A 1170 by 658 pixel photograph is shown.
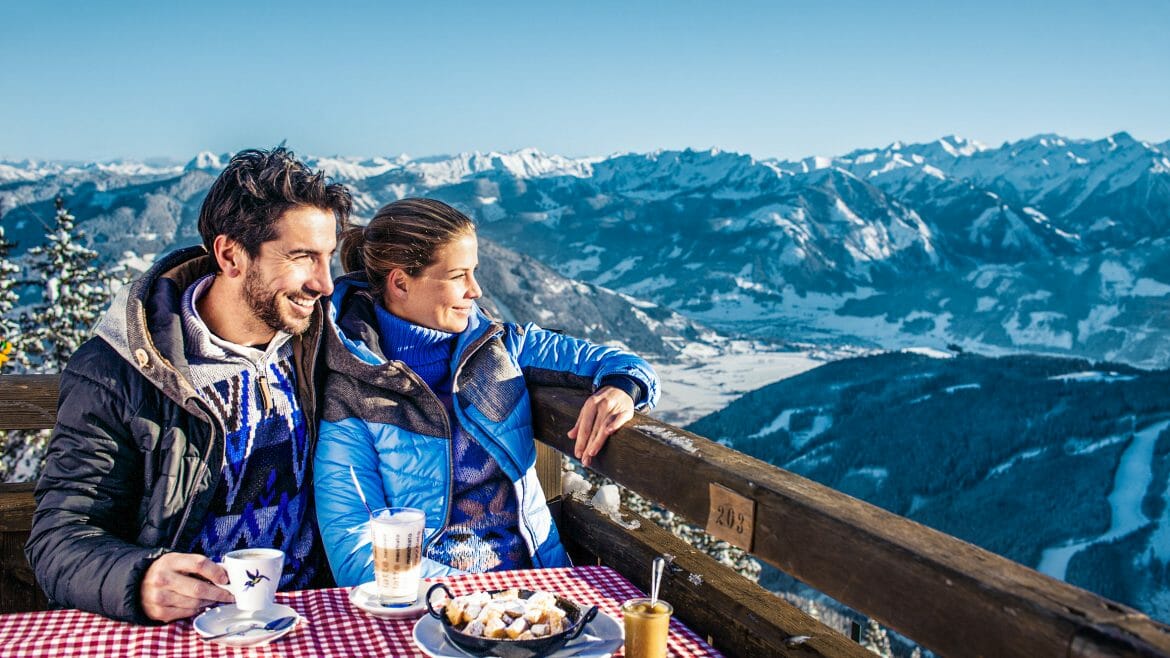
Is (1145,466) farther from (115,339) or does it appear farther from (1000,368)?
(115,339)

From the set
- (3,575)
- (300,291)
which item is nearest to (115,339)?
(300,291)

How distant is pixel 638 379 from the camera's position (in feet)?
11.1

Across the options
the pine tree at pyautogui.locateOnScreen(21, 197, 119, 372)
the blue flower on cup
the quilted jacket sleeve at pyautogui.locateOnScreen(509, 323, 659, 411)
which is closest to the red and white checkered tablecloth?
the blue flower on cup

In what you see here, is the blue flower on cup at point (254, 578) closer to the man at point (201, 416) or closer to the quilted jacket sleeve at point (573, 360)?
the man at point (201, 416)

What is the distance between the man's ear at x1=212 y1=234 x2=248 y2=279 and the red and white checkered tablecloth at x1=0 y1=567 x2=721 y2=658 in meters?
1.12

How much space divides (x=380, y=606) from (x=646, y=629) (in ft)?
2.51

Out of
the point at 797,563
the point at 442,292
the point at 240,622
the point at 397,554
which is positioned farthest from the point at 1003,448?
the point at 240,622

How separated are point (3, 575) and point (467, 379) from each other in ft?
6.30

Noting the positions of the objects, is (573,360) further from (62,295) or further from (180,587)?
(62,295)

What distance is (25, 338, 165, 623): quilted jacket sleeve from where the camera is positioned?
2.52m

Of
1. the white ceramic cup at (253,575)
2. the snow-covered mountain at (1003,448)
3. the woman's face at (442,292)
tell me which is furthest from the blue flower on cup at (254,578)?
the snow-covered mountain at (1003,448)

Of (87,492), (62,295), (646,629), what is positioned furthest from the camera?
(62,295)

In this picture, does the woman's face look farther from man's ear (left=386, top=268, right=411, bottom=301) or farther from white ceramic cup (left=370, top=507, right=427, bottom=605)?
white ceramic cup (left=370, top=507, right=427, bottom=605)

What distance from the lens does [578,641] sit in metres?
2.24
